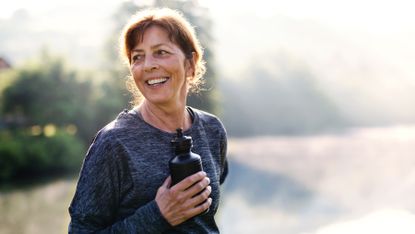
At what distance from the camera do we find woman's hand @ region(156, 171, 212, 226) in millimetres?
1587

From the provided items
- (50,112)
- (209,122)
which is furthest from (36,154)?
(209,122)

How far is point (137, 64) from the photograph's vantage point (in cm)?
178

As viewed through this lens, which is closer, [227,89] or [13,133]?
[13,133]

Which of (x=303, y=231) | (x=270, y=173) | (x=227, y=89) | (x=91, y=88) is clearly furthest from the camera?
(x=227, y=89)

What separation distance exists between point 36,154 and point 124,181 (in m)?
15.8

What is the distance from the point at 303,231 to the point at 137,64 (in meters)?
7.37

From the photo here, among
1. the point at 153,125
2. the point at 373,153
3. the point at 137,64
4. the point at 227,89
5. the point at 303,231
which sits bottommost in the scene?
the point at 153,125

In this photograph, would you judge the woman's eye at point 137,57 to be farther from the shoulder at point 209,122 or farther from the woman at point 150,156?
the shoulder at point 209,122

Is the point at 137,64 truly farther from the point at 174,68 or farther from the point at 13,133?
the point at 13,133

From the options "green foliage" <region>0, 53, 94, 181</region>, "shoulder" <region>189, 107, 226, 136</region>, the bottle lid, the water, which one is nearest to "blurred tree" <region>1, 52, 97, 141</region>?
"green foliage" <region>0, 53, 94, 181</region>

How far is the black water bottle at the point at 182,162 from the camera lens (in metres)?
1.58

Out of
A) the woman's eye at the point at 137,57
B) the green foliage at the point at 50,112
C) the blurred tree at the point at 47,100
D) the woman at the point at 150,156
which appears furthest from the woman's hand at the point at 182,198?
the blurred tree at the point at 47,100

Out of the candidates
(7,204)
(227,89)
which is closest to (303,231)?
(7,204)

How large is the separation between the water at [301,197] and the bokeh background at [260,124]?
0.03 meters
